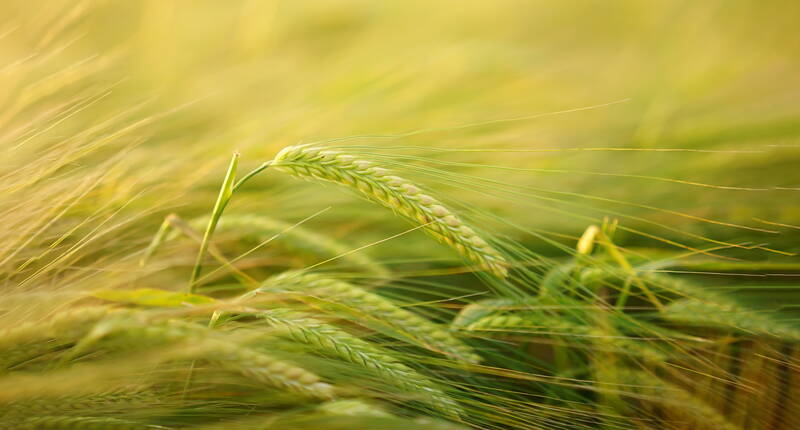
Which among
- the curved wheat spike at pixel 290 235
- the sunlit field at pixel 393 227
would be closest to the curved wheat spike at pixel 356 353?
the sunlit field at pixel 393 227

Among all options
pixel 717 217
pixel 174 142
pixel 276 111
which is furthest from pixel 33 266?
pixel 717 217

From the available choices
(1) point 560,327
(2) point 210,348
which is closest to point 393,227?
(1) point 560,327

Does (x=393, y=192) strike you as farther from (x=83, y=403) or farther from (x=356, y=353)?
(x=83, y=403)

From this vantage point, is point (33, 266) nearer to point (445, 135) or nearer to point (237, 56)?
point (445, 135)

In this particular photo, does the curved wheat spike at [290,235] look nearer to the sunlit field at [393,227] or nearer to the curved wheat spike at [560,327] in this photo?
the sunlit field at [393,227]

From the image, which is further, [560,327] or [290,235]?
[290,235]

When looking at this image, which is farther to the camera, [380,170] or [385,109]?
[385,109]
